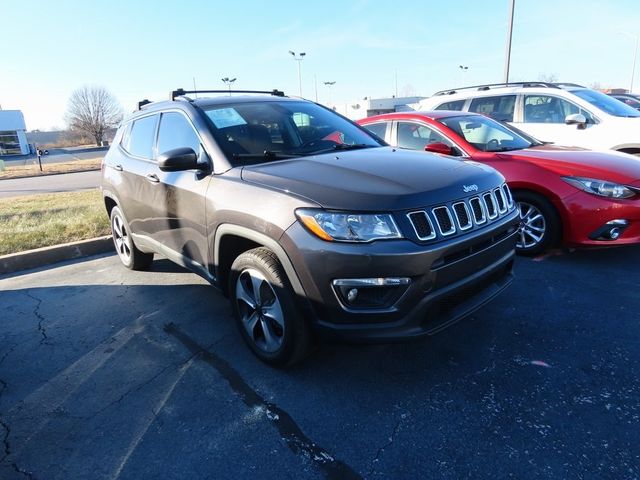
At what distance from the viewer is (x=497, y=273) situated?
2.96 meters

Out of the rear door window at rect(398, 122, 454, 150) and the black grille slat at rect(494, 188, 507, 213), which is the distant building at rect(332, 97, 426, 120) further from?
the black grille slat at rect(494, 188, 507, 213)

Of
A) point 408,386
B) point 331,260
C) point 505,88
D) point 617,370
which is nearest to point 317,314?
point 331,260

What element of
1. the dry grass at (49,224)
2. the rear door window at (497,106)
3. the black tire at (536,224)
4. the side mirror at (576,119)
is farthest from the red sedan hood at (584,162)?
the dry grass at (49,224)

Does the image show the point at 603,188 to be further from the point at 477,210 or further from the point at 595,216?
the point at 477,210

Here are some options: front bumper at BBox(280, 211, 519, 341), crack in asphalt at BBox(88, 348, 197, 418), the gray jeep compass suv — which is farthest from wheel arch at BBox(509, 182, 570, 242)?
crack in asphalt at BBox(88, 348, 197, 418)

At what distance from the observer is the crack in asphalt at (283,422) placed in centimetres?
214

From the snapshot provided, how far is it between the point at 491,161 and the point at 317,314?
10.9 ft

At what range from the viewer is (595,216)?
4.20 meters

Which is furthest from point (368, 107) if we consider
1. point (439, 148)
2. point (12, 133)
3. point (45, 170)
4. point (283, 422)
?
point (283, 422)

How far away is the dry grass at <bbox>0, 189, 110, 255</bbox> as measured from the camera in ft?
20.1

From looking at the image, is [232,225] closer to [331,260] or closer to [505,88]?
[331,260]

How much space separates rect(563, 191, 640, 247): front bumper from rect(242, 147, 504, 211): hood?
1.60 m

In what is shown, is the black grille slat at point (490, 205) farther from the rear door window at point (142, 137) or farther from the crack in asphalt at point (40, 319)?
the crack in asphalt at point (40, 319)

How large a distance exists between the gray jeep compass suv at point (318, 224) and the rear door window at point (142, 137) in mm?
283
